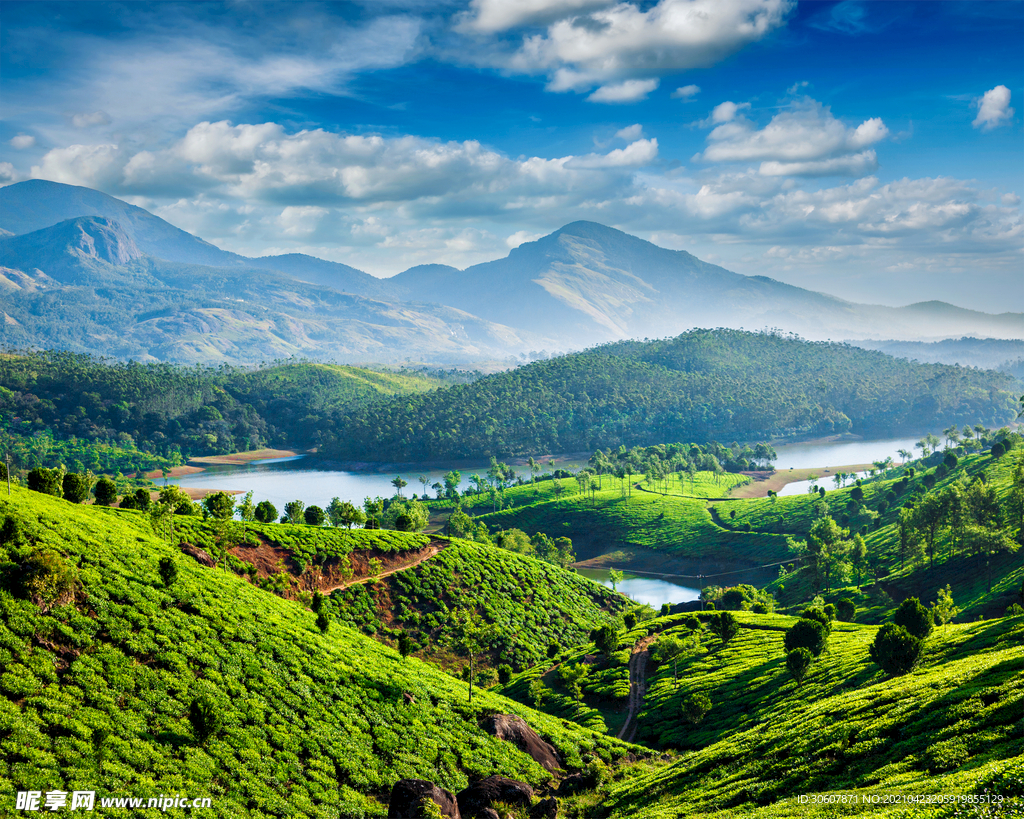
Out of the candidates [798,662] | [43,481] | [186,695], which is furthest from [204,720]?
[798,662]

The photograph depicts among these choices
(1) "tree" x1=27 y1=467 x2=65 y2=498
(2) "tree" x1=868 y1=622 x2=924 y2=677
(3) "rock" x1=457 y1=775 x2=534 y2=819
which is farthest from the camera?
(1) "tree" x1=27 y1=467 x2=65 y2=498

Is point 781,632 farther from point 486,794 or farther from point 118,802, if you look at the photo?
point 118,802

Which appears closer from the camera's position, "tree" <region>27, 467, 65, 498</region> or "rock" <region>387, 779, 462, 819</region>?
"rock" <region>387, 779, 462, 819</region>

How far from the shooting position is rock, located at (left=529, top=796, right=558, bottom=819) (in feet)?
107

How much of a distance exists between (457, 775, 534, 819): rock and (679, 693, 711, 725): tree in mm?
22516

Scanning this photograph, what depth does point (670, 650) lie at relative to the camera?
209ft

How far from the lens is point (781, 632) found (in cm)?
7088

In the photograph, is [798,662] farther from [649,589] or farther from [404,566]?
[649,589]

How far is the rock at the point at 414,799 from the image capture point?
1135 inches

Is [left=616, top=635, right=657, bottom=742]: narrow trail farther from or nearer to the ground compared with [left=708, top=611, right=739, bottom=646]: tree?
nearer to the ground

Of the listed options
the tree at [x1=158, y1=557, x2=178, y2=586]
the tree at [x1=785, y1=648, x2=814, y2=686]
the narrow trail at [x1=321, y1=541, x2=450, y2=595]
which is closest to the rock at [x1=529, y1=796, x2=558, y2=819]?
the tree at [x1=158, y1=557, x2=178, y2=586]

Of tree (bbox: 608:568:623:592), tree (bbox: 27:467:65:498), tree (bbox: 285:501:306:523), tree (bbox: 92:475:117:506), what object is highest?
tree (bbox: 27:467:65:498)

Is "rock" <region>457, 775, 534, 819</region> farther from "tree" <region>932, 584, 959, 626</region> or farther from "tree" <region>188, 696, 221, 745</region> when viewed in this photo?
"tree" <region>932, 584, 959, 626</region>

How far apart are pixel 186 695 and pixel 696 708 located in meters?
39.0
